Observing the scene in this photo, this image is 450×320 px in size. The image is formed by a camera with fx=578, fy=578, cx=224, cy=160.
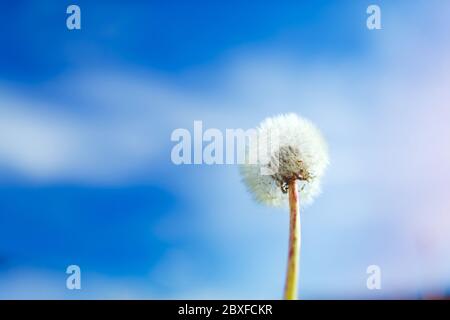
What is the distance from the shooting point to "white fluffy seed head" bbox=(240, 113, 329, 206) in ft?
9.17

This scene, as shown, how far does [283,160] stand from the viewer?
285cm

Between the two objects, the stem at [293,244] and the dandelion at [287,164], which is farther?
the dandelion at [287,164]

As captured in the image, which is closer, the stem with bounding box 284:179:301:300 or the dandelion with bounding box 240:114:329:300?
the stem with bounding box 284:179:301:300

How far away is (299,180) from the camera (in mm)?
2854

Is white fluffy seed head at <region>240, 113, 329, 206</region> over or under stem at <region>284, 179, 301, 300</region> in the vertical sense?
over

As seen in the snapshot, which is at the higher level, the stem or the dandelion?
the dandelion

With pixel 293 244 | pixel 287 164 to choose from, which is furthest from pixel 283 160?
pixel 293 244

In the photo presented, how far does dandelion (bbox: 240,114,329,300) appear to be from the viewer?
2791 millimetres

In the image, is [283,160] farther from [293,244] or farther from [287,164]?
[293,244]

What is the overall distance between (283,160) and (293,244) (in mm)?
414

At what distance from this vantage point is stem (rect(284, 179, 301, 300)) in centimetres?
266

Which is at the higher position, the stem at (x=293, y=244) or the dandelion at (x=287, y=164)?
the dandelion at (x=287, y=164)

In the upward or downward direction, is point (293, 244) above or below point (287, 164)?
below

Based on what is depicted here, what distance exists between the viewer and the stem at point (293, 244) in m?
2.66
